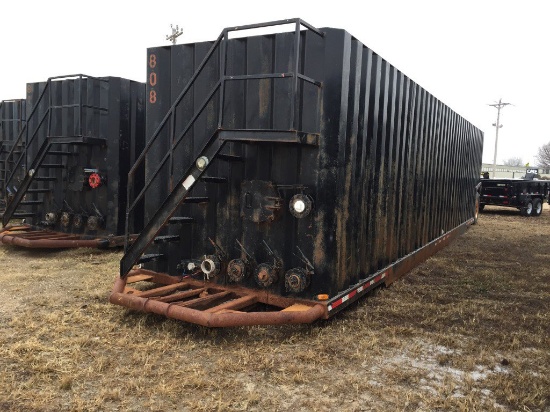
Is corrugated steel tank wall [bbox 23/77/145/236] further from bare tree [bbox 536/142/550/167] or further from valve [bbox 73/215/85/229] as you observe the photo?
bare tree [bbox 536/142/550/167]

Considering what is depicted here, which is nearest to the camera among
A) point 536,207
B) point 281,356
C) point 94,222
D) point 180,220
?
point 281,356

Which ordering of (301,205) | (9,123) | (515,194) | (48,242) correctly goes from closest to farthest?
(301,205) < (48,242) < (9,123) < (515,194)

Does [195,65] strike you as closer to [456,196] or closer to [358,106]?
[358,106]

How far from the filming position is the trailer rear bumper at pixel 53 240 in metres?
8.61

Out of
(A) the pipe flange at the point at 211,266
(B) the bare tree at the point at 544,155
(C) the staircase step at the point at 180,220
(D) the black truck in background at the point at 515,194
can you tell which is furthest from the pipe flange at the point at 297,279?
(B) the bare tree at the point at 544,155

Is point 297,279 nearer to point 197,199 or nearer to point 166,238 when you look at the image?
point 197,199

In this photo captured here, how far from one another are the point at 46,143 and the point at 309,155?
6.21 meters

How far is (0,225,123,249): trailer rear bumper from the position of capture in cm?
861

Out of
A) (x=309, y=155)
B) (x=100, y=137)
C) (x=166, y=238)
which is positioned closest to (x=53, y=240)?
→ (x=100, y=137)

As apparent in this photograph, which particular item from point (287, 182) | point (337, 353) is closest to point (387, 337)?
point (337, 353)

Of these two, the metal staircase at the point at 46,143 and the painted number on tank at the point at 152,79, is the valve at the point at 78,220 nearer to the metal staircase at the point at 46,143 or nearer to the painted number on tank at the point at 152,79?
the metal staircase at the point at 46,143

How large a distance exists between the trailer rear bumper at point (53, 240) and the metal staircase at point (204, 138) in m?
3.00

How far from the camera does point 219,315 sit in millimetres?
4602

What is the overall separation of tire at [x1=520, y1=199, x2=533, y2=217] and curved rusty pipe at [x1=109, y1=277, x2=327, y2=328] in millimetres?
18680
